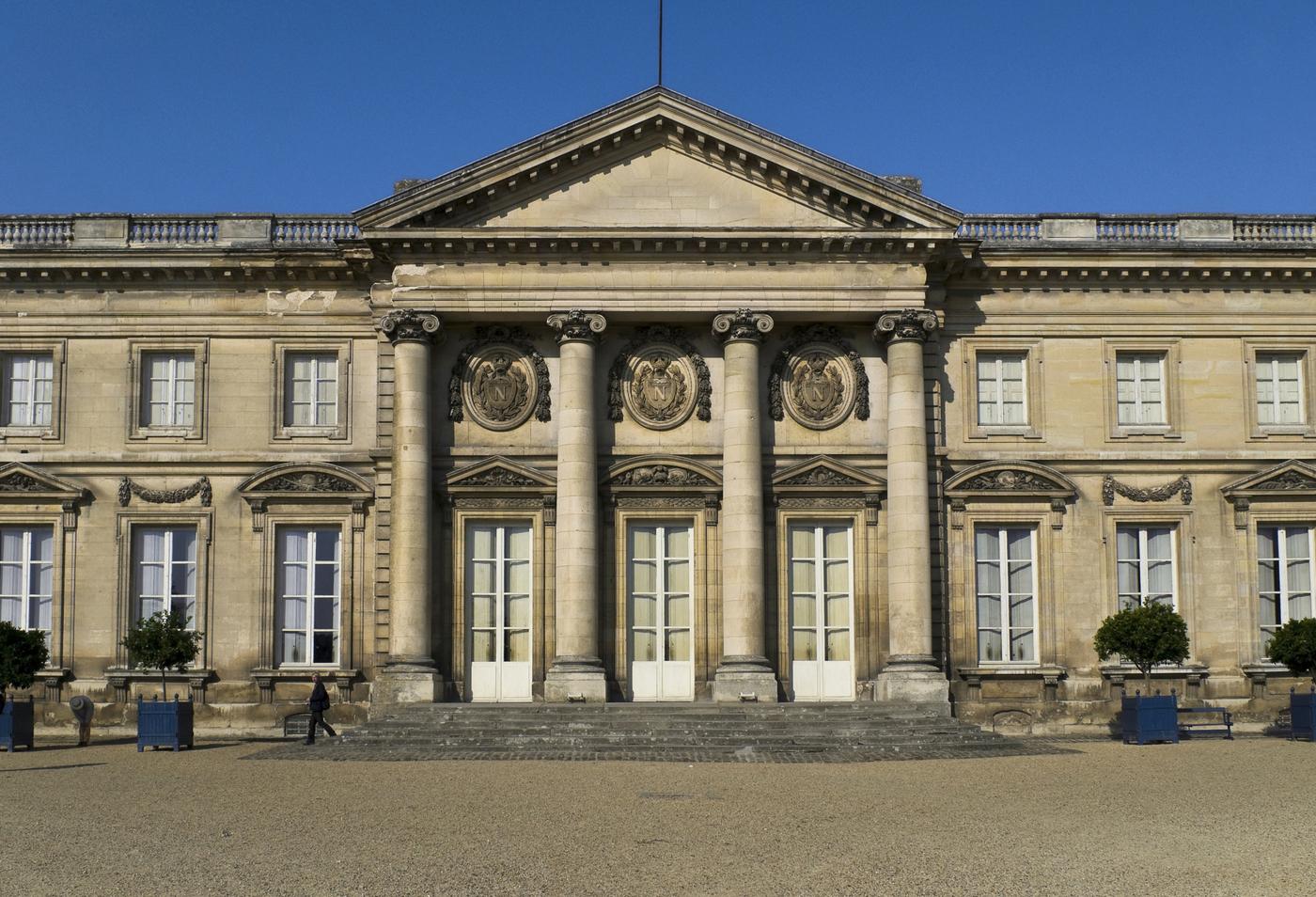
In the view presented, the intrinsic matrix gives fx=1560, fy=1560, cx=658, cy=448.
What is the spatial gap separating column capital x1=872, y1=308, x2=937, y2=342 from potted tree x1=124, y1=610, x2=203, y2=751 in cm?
1336

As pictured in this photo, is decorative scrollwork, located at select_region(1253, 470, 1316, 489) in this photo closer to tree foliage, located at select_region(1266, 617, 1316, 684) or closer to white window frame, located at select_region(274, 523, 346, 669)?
tree foliage, located at select_region(1266, 617, 1316, 684)

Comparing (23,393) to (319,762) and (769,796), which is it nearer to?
(319,762)

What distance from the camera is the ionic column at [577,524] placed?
88.6 feet

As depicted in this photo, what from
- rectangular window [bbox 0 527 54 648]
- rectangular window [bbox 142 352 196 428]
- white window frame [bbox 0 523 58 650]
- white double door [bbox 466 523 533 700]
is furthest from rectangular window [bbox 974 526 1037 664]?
rectangular window [bbox 0 527 54 648]

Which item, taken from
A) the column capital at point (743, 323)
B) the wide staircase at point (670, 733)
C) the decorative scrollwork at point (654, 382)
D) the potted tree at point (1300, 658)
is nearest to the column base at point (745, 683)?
the wide staircase at point (670, 733)

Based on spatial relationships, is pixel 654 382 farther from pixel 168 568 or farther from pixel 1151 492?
pixel 168 568

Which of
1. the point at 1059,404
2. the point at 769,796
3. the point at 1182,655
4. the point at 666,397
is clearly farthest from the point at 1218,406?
the point at 769,796

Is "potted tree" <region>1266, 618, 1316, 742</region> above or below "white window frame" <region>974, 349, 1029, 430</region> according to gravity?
below

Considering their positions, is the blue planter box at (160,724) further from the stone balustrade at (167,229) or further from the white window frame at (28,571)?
the stone balustrade at (167,229)

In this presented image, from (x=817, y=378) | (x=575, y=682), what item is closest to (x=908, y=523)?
(x=817, y=378)

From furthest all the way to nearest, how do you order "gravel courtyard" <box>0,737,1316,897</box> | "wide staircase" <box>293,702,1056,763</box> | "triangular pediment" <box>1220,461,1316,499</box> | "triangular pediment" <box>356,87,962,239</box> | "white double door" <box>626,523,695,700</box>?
"triangular pediment" <box>1220,461,1316,499</box> → "white double door" <box>626,523,695,700</box> → "triangular pediment" <box>356,87,962,239</box> → "wide staircase" <box>293,702,1056,763</box> → "gravel courtyard" <box>0,737,1316,897</box>

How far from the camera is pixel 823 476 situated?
2844 centimetres

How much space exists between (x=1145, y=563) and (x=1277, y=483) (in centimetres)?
288

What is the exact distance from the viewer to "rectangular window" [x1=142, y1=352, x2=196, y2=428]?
29.3 meters
